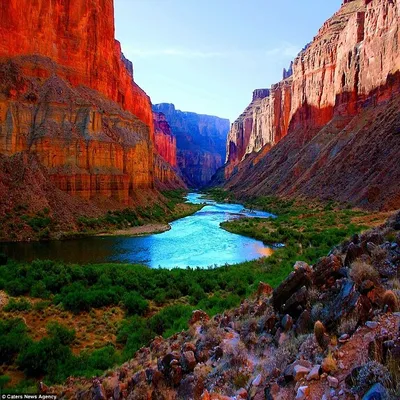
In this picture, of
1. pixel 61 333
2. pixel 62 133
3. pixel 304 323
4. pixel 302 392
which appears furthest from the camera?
pixel 62 133

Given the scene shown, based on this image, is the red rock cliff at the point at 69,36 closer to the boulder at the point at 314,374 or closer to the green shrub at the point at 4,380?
the green shrub at the point at 4,380

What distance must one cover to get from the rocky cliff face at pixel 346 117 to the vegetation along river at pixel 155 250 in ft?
48.8

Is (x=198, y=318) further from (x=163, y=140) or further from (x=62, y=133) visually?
(x=163, y=140)

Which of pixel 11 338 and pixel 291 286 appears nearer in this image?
pixel 291 286

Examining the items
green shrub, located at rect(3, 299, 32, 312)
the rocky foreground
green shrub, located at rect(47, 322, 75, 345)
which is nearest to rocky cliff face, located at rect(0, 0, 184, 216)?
green shrub, located at rect(3, 299, 32, 312)

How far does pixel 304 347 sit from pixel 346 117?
5729 centimetres

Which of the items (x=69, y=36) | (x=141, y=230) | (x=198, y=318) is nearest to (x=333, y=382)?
(x=198, y=318)

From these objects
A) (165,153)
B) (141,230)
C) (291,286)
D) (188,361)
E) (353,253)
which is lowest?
(141,230)

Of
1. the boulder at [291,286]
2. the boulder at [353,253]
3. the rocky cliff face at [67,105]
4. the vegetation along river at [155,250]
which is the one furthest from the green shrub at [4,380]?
the rocky cliff face at [67,105]

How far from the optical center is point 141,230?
3481 centimetres

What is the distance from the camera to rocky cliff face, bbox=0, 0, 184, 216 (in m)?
35.3

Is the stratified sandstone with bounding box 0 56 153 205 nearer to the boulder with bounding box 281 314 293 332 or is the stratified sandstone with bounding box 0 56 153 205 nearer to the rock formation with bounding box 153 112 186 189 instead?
the boulder with bounding box 281 314 293 332

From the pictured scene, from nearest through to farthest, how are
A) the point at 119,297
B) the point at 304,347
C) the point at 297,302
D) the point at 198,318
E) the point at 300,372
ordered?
the point at 300,372
the point at 304,347
the point at 297,302
the point at 198,318
the point at 119,297

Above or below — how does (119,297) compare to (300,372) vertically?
below
